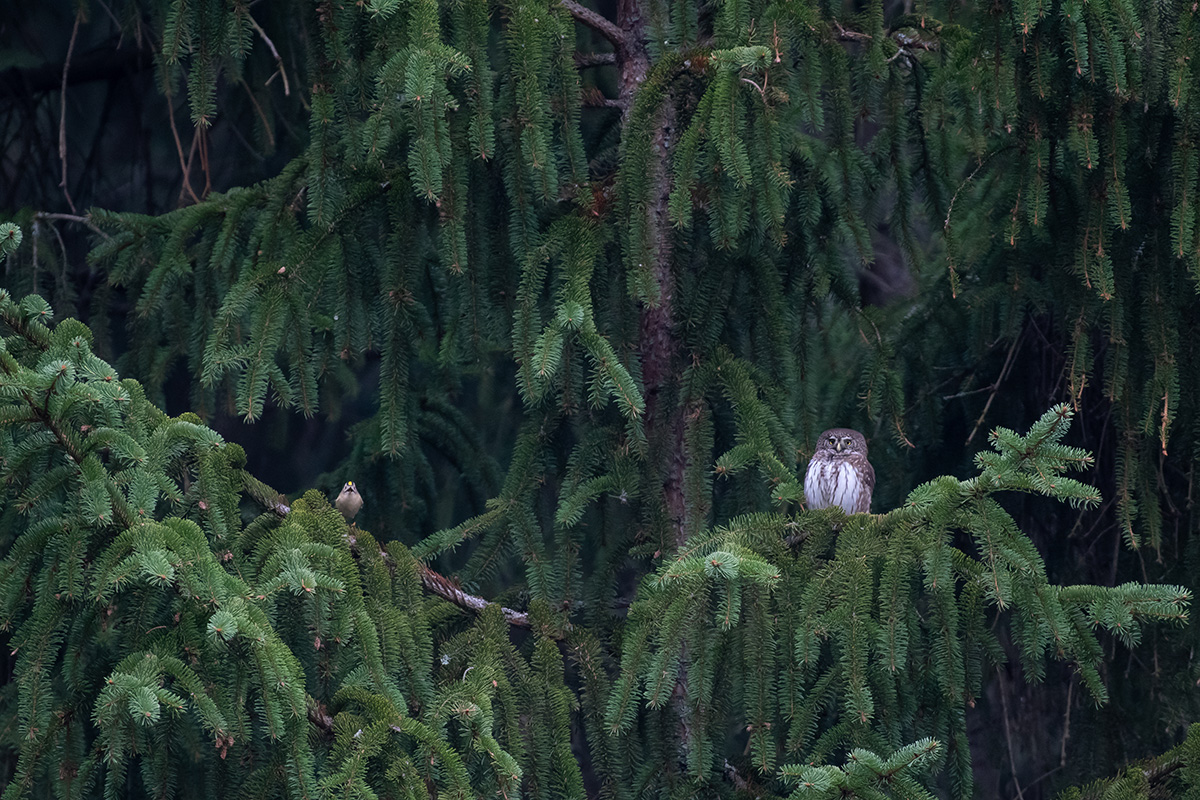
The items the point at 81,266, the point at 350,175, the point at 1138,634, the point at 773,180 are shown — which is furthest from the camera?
the point at 81,266

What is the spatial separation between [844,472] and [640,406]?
1.34 metres

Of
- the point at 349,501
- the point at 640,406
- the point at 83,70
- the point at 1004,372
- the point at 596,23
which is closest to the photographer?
the point at 640,406

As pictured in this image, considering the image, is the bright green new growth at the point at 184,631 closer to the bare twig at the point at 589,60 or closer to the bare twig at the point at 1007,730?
the bare twig at the point at 589,60

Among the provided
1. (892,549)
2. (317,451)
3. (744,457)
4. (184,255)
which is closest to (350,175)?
(184,255)

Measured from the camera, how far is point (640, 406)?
297cm

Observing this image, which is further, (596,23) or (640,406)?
(596,23)

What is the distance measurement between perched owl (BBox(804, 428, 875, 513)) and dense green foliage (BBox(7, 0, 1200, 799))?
15cm

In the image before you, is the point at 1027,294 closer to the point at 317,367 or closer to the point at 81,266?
the point at 317,367

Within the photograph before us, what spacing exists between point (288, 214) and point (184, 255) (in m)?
0.50

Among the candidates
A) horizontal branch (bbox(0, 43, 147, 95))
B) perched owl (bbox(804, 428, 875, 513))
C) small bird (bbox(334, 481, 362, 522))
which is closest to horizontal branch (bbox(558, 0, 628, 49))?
perched owl (bbox(804, 428, 875, 513))

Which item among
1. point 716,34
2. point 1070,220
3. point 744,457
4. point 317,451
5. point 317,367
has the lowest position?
point 317,451

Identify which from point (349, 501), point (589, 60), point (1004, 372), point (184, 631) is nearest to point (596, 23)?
point (589, 60)

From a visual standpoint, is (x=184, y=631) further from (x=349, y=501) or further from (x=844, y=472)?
(x=844, y=472)

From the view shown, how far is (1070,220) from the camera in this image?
10.8 feet
